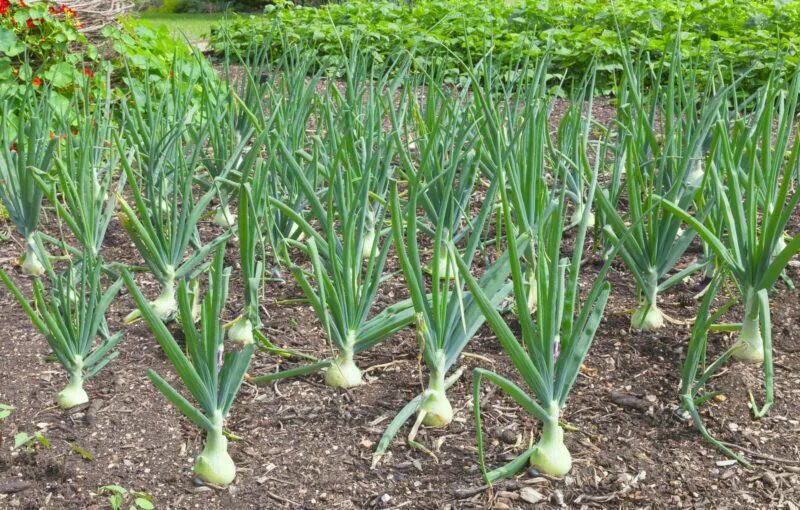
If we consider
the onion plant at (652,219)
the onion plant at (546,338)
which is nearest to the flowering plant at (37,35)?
the onion plant at (652,219)

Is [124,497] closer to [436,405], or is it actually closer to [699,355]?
[436,405]

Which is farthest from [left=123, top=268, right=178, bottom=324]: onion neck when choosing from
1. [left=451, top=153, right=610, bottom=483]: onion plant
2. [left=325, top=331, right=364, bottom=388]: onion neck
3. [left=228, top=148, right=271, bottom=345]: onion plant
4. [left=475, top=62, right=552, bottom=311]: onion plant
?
[left=451, top=153, right=610, bottom=483]: onion plant

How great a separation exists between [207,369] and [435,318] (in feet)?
1.50

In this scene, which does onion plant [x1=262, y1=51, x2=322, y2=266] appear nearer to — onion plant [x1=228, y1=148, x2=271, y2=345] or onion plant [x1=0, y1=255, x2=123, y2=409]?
onion plant [x1=228, y1=148, x2=271, y2=345]

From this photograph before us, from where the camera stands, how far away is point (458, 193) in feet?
8.32

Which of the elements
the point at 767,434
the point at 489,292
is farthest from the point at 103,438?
the point at 767,434

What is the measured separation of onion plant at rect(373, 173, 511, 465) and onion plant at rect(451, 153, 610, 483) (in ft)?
0.45

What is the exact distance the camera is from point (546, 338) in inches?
65.8

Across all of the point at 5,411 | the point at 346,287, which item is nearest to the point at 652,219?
the point at 346,287

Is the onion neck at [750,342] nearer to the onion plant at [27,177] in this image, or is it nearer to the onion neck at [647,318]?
the onion neck at [647,318]

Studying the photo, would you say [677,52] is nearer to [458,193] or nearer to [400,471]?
[458,193]

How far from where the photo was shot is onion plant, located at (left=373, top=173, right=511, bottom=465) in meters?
1.80

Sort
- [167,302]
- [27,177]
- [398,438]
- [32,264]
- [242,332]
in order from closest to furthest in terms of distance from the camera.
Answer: [398,438] < [242,332] < [167,302] < [27,177] < [32,264]

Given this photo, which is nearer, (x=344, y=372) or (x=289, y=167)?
(x=344, y=372)
